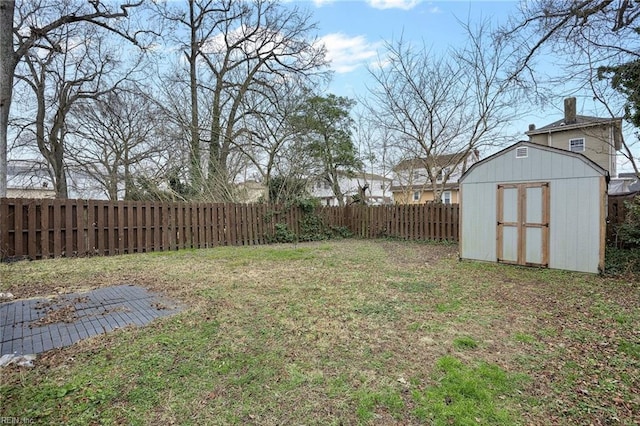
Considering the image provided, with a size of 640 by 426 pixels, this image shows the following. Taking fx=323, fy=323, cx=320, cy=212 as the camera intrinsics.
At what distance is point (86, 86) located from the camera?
12.2 m

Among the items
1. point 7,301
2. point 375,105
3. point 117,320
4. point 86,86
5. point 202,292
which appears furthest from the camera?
point 375,105

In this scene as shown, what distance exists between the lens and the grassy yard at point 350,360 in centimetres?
195

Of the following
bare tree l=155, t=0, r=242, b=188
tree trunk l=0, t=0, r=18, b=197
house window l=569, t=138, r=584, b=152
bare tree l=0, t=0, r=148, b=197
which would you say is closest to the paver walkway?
tree trunk l=0, t=0, r=18, b=197

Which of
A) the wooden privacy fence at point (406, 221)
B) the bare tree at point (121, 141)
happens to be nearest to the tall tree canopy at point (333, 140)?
the wooden privacy fence at point (406, 221)

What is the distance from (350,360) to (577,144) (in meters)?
18.8

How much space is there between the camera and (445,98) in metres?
11.6

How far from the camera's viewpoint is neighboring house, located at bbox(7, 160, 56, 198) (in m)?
12.5

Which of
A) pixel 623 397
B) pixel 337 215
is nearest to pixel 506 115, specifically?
pixel 337 215

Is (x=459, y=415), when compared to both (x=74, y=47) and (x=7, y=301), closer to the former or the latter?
(x=7, y=301)

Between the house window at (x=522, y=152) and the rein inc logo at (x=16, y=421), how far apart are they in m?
7.59

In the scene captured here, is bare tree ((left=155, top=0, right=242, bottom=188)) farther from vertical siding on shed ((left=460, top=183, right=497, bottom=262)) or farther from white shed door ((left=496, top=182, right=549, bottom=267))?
white shed door ((left=496, top=182, right=549, bottom=267))

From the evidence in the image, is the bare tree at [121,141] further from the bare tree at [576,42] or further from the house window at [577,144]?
the house window at [577,144]

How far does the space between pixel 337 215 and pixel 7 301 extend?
10282 mm

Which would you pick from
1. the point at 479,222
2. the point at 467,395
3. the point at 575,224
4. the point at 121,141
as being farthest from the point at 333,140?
the point at 467,395
